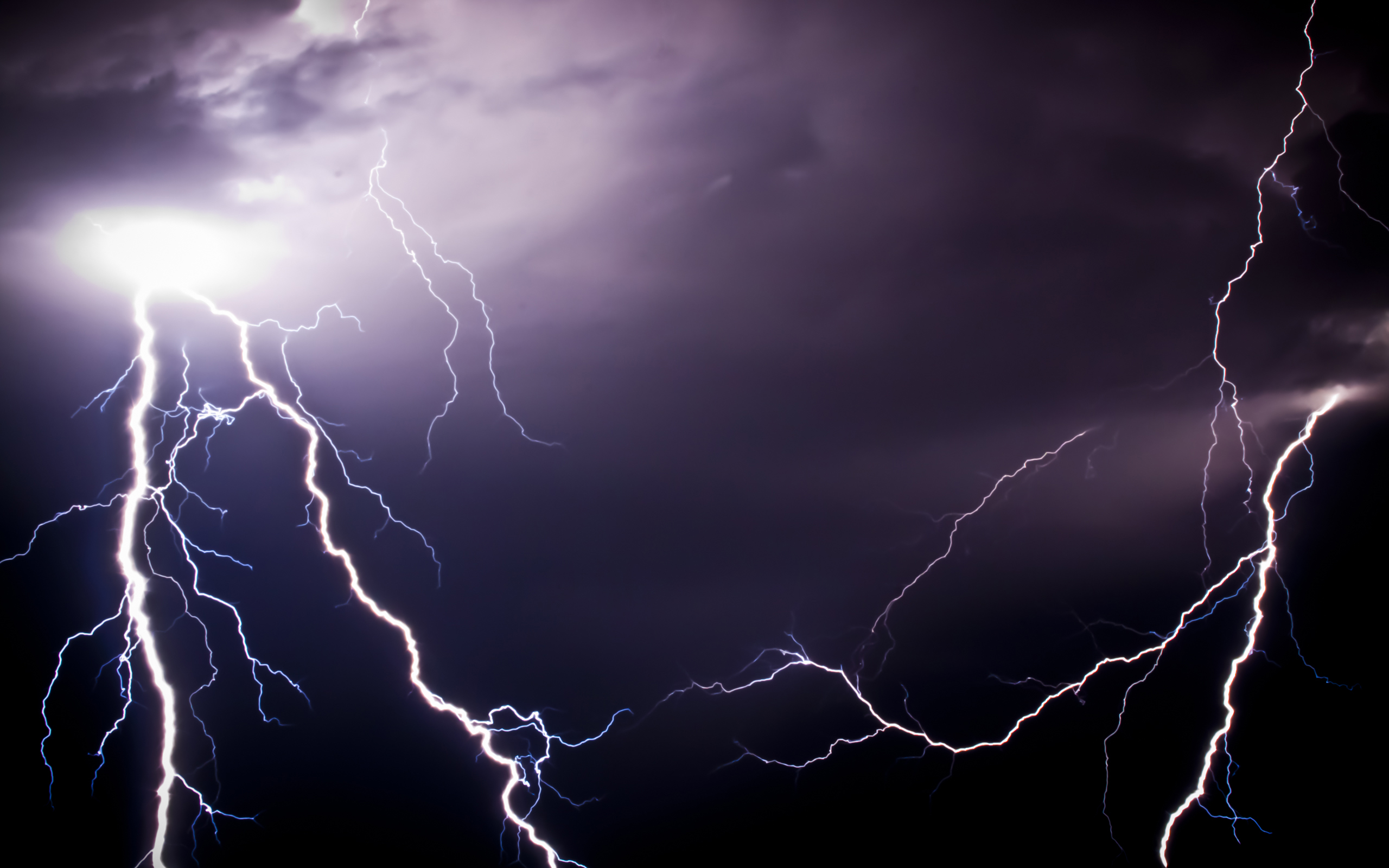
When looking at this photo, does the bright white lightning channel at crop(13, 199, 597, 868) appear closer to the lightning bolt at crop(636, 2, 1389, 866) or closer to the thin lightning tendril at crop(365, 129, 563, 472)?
the thin lightning tendril at crop(365, 129, 563, 472)

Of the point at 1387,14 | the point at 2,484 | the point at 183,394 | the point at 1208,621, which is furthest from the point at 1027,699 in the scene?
the point at 2,484

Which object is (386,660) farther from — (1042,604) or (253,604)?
(1042,604)

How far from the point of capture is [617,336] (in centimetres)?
314

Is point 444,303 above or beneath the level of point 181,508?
above

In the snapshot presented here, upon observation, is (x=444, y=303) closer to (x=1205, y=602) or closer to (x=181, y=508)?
(x=181, y=508)

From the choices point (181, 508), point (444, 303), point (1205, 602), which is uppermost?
point (444, 303)

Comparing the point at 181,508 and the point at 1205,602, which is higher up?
the point at 181,508

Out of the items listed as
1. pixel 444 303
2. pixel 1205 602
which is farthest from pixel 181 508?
pixel 1205 602

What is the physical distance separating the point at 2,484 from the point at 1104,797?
6.07 metres

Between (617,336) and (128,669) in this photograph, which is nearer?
(128,669)

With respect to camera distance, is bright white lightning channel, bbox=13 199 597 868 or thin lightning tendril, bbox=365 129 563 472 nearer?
bright white lightning channel, bbox=13 199 597 868

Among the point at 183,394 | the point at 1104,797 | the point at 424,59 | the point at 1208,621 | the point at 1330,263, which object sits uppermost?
the point at 424,59

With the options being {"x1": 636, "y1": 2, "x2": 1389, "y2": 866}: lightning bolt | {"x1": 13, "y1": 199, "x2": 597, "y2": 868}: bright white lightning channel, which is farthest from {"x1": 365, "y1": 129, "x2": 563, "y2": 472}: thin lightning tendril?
{"x1": 636, "y1": 2, "x2": 1389, "y2": 866}: lightning bolt

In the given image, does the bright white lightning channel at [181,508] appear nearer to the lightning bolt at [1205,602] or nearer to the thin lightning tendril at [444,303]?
the thin lightning tendril at [444,303]
